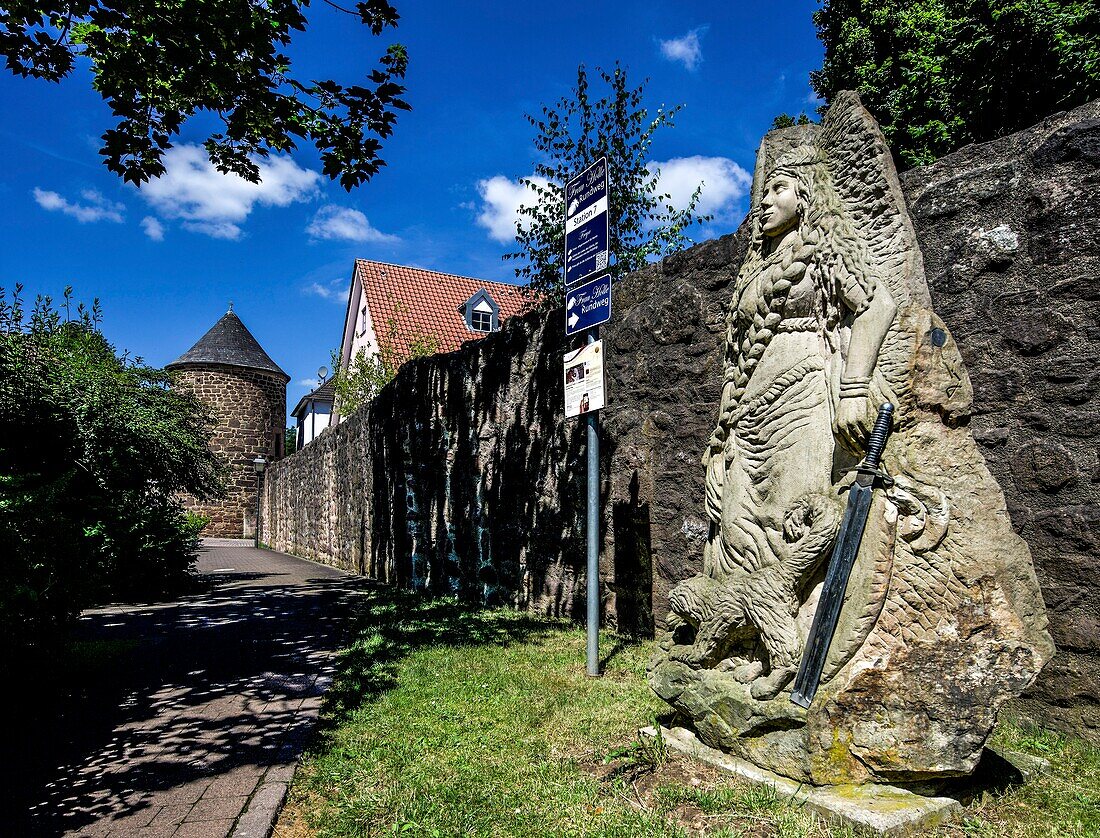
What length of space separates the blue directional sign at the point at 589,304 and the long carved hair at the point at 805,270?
4.63ft

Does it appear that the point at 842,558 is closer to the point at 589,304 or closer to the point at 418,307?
the point at 589,304

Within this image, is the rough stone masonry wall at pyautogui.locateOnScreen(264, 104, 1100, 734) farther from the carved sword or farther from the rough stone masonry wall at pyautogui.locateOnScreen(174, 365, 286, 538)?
the rough stone masonry wall at pyautogui.locateOnScreen(174, 365, 286, 538)

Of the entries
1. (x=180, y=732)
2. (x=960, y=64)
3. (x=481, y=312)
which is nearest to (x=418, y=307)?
(x=481, y=312)

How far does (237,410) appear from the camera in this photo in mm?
30594

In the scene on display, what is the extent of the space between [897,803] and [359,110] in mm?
6625

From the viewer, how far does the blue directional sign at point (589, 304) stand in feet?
15.0

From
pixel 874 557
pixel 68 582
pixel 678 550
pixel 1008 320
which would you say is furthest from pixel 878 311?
pixel 68 582

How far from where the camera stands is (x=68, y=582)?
4.58 meters

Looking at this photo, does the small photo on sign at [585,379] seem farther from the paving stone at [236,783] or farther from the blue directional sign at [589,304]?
the paving stone at [236,783]

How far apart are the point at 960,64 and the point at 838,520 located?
40.6 ft

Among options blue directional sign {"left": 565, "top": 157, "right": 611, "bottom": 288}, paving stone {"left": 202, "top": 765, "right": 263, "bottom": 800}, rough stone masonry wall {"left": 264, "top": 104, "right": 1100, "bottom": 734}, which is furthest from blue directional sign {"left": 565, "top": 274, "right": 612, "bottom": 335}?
paving stone {"left": 202, "top": 765, "right": 263, "bottom": 800}

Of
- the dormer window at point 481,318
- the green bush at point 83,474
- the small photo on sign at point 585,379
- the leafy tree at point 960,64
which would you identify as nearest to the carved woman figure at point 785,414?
the small photo on sign at point 585,379

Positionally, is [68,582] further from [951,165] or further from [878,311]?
[951,165]

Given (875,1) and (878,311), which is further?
(875,1)
